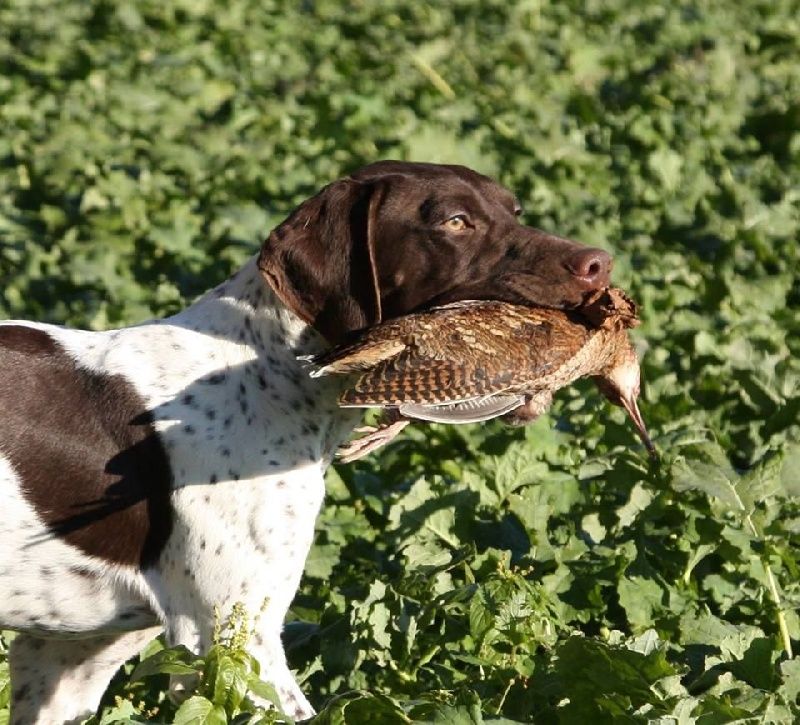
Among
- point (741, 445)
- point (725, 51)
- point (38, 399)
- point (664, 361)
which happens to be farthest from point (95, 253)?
point (725, 51)

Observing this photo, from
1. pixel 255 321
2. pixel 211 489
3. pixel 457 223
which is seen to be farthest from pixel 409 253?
pixel 211 489

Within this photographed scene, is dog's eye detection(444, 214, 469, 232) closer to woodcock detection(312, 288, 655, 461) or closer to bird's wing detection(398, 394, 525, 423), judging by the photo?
woodcock detection(312, 288, 655, 461)

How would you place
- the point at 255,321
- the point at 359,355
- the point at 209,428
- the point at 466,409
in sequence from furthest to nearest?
the point at 255,321, the point at 209,428, the point at 466,409, the point at 359,355

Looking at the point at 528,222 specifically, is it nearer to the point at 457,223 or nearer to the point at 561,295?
the point at 457,223

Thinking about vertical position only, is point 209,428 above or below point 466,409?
below

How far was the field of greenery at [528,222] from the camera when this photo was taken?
169 inches

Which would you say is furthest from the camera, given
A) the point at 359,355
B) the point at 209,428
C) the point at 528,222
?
the point at 528,222

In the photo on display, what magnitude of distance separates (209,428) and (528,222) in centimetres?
462

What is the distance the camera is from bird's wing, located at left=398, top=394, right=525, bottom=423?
422cm

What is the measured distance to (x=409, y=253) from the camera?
4.74 metres

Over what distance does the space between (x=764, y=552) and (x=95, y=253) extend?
4010mm

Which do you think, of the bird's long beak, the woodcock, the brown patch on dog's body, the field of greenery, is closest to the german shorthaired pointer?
the brown patch on dog's body

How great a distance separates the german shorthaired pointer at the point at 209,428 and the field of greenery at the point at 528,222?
282 millimetres

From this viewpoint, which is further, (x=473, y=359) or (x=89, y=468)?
(x=89, y=468)
